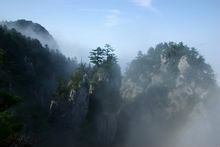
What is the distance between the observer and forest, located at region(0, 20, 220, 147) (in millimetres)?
46469

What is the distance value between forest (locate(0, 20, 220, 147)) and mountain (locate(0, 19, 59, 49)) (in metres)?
16.8

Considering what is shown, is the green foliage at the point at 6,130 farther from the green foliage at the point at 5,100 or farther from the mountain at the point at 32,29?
the mountain at the point at 32,29

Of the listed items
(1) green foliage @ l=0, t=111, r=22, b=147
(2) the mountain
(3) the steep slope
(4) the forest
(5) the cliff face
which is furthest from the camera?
(2) the mountain

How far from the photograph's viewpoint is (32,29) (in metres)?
76.8

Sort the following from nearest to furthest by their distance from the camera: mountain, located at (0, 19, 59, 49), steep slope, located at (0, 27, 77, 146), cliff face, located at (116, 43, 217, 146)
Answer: steep slope, located at (0, 27, 77, 146), cliff face, located at (116, 43, 217, 146), mountain, located at (0, 19, 59, 49)

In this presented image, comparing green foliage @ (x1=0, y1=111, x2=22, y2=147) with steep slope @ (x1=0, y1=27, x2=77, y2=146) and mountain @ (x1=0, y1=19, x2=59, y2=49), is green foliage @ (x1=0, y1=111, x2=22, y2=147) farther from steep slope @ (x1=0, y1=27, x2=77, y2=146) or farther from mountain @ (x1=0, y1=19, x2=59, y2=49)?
mountain @ (x1=0, y1=19, x2=59, y2=49)

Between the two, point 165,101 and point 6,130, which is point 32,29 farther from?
point 6,130

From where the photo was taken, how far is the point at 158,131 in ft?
176

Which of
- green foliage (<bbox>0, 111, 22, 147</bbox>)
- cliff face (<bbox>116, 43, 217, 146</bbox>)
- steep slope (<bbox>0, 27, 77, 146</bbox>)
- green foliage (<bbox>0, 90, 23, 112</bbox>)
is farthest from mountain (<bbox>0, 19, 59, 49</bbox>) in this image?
green foliage (<bbox>0, 111, 22, 147</bbox>)

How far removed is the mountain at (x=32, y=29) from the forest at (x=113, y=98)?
16.8 m

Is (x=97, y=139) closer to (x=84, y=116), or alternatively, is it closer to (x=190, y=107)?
(x=84, y=116)

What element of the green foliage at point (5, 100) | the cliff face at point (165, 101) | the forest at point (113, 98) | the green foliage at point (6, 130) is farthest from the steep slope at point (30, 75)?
the green foliage at point (6, 130)

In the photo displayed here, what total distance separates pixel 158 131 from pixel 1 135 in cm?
4348

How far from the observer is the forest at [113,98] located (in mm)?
46469
